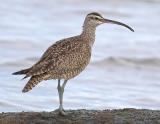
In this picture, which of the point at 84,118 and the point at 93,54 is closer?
the point at 84,118

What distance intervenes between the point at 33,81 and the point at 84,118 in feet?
3.59

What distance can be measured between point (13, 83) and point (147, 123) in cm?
1146

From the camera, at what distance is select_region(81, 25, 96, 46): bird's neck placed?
1320cm

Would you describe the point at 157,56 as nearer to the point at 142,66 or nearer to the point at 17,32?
the point at 142,66

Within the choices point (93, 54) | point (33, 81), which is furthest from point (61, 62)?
point (93, 54)

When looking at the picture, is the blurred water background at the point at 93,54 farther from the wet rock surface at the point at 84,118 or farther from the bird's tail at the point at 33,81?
the bird's tail at the point at 33,81

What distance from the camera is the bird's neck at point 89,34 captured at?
1320 centimetres

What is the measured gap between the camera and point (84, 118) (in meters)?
12.5

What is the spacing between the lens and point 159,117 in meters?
12.6

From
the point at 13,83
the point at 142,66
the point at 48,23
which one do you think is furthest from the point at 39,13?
the point at 13,83

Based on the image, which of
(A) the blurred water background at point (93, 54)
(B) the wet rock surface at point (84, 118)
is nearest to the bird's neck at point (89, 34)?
(B) the wet rock surface at point (84, 118)

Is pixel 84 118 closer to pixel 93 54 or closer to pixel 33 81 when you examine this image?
pixel 33 81

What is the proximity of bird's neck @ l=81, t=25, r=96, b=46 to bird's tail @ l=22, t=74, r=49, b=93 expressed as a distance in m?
1.32

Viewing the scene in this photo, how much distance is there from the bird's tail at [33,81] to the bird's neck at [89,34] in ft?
4.34
